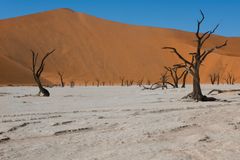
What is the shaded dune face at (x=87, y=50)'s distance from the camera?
79.9 m

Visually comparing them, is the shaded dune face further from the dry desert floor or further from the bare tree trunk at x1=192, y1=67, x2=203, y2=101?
the dry desert floor

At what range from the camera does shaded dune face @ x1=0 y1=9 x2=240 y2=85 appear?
262 ft

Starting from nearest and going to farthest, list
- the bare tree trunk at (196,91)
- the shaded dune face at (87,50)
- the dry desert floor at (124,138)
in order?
the dry desert floor at (124,138) → the bare tree trunk at (196,91) → the shaded dune face at (87,50)

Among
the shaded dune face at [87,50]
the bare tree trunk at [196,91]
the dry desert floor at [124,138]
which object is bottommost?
the dry desert floor at [124,138]

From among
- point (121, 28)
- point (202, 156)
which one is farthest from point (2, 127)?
point (121, 28)

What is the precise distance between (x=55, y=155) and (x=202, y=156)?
170 cm

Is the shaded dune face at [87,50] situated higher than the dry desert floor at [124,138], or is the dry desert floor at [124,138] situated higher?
the shaded dune face at [87,50]

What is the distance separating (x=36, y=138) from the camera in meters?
6.64

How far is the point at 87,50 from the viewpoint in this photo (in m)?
90.1

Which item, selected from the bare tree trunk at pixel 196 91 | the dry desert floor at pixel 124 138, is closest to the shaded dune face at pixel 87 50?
the bare tree trunk at pixel 196 91

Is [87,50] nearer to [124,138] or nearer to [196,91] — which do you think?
[196,91]

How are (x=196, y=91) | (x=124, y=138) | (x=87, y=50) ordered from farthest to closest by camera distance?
(x=87, y=50) → (x=196, y=91) → (x=124, y=138)

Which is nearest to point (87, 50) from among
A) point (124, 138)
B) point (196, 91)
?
point (196, 91)

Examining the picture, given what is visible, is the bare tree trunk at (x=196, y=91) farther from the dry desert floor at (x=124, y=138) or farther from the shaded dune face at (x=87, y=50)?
the shaded dune face at (x=87, y=50)
